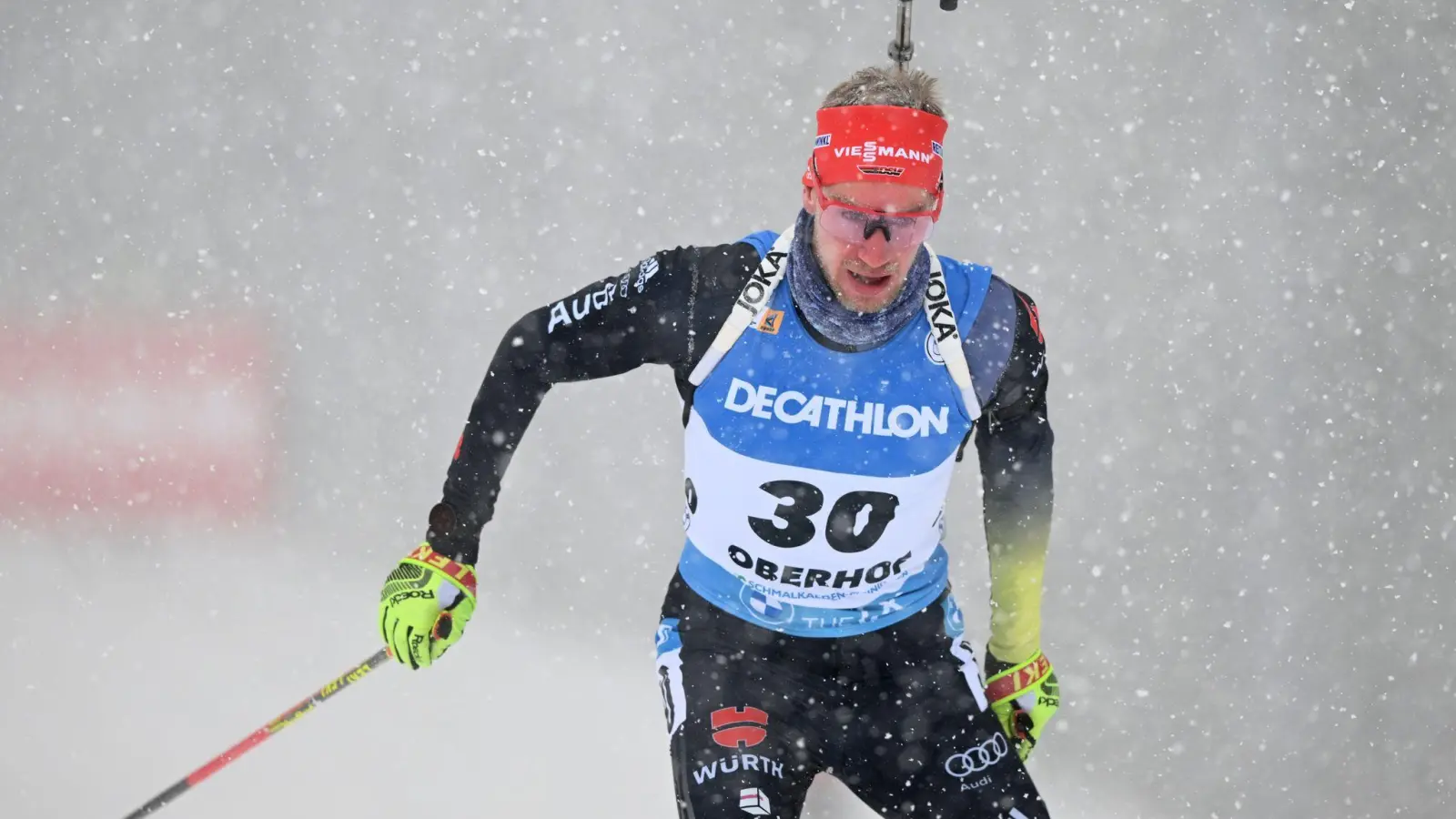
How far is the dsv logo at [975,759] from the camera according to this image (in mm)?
2410

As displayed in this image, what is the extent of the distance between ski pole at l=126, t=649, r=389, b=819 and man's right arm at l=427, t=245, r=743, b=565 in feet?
1.24

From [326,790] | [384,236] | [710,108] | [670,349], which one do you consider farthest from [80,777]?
[670,349]

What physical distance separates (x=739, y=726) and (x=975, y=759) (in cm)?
48

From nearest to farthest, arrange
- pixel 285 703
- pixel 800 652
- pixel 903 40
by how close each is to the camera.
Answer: pixel 800 652, pixel 903 40, pixel 285 703

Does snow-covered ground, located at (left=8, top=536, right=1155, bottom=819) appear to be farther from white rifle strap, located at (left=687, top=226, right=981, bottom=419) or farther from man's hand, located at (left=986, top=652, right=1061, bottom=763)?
white rifle strap, located at (left=687, top=226, right=981, bottom=419)

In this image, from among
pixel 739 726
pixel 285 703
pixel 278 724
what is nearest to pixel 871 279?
pixel 739 726

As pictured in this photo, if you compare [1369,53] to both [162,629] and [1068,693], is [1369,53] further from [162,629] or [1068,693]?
[162,629]

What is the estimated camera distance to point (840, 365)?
235 centimetres

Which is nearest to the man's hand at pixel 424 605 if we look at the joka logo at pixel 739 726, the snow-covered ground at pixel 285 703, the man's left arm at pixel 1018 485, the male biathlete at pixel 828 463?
the male biathlete at pixel 828 463

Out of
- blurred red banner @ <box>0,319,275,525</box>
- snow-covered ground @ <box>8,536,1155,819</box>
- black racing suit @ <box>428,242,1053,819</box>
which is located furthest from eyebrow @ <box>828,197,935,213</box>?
A: blurred red banner @ <box>0,319,275,525</box>

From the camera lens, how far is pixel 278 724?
10.5 ft

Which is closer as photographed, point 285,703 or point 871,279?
point 871,279

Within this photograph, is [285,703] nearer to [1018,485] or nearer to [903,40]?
[1018,485]

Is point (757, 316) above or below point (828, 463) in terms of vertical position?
above
